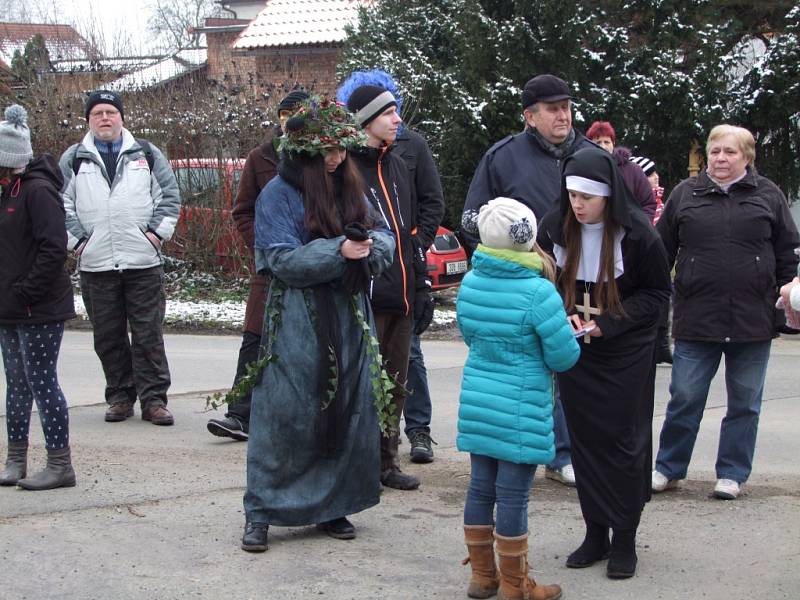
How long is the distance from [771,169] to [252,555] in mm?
13049

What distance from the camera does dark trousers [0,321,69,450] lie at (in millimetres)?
5859

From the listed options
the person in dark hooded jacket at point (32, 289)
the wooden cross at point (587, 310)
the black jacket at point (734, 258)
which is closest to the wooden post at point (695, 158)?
the black jacket at point (734, 258)

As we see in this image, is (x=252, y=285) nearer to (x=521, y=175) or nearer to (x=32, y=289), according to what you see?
(x=32, y=289)

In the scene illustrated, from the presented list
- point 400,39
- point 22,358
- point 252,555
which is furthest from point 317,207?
point 400,39

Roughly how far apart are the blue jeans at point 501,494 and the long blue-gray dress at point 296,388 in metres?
0.79

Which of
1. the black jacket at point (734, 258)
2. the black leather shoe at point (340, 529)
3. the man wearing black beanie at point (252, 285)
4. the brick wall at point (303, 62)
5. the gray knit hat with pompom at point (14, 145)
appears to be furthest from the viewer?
the brick wall at point (303, 62)

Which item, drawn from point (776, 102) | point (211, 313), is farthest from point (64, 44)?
point (776, 102)

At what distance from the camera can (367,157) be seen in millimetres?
5863

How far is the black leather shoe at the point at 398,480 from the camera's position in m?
5.98

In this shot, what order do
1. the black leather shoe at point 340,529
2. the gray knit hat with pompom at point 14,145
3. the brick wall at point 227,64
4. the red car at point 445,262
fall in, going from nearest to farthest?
the black leather shoe at point 340,529, the gray knit hat with pompom at point 14,145, the red car at point 445,262, the brick wall at point 227,64

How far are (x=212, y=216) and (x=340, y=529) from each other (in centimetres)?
1054

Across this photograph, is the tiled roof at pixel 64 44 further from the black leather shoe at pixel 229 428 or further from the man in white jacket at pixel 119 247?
the black leather shoe at pixel 229 428

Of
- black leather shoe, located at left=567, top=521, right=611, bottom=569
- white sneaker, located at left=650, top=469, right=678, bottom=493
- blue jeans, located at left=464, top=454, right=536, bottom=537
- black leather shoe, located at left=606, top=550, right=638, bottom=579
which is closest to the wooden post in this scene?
white sneaker, located at left=650, top=469, right=678, bottom=493

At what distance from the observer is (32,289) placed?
5.74 metres
